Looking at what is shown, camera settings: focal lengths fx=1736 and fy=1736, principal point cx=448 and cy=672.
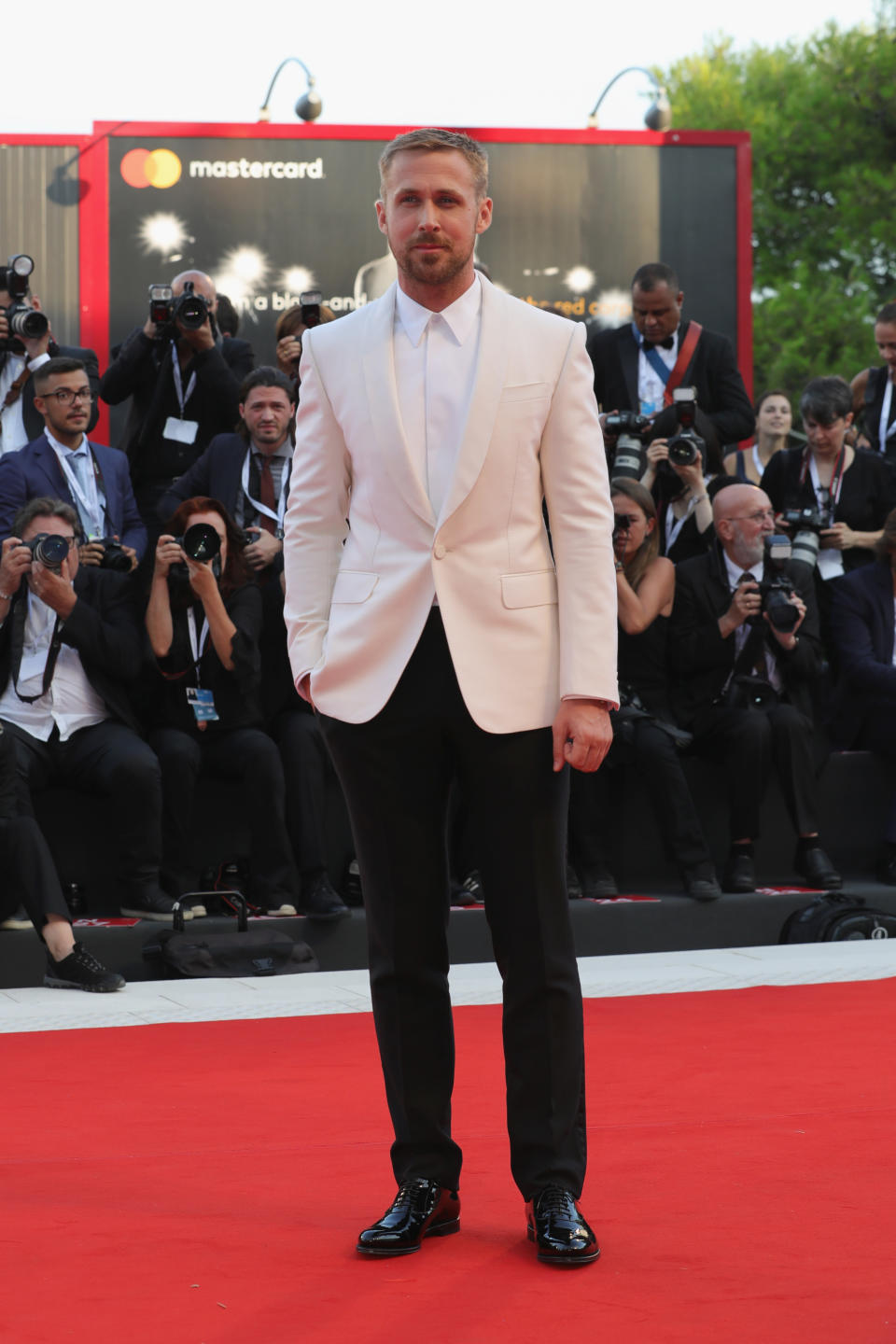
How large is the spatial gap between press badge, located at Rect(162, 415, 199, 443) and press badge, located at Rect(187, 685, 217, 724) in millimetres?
1486

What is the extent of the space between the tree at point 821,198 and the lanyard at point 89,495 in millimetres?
23810

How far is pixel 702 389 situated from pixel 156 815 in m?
3.02

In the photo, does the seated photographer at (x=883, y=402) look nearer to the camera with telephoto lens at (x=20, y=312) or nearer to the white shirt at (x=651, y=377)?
the white shirt at (x=651, y=377)

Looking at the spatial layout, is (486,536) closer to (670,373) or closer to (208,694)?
(208,694)

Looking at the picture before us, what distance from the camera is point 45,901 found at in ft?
16.7

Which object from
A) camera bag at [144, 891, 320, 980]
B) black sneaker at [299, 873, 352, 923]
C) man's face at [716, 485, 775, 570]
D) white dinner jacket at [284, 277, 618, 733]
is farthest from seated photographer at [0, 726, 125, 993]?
man's face at [716, 485, 775, 570]

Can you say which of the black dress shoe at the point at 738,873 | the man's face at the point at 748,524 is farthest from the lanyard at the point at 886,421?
the black dress shoe at the point at 738,873

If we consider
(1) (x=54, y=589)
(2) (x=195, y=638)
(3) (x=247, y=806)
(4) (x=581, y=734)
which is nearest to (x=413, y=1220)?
(4) (x=581, y=734)

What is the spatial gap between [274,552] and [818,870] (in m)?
2.34

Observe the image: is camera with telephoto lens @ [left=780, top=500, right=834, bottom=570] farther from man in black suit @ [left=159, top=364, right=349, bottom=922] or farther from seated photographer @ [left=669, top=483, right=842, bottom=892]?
man in black suit @ [left=159, top=364, right=349, bottom=922]

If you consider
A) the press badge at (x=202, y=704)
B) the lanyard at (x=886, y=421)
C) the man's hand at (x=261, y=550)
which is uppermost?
the lanyard at (x=886, y=421)

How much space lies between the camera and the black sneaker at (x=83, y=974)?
499cm

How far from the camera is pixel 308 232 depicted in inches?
372

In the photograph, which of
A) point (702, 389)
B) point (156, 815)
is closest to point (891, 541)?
point (702, 389)
